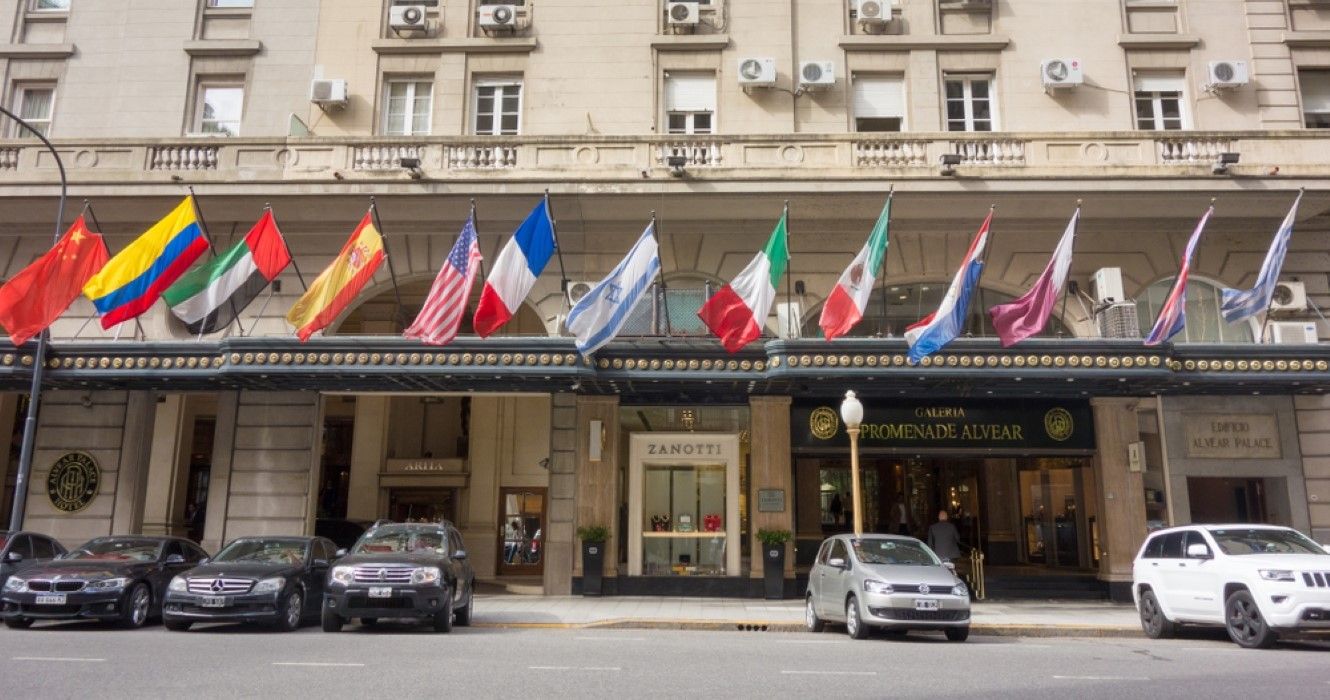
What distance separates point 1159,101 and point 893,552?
13210mm

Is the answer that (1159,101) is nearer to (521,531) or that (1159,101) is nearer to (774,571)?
(774,571)

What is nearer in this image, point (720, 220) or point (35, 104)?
point (720, 220)

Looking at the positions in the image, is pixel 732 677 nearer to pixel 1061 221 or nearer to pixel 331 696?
pixel 331 696

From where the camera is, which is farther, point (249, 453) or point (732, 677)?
point (249, 453)

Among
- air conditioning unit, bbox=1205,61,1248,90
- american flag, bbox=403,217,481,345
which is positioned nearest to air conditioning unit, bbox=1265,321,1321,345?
air conditioning unit, bbox=1205,61,1248,90

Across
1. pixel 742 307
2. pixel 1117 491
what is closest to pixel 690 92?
pixel 742 307

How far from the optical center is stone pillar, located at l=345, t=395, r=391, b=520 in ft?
89.5

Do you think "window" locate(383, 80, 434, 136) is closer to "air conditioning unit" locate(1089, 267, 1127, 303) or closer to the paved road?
the paved road

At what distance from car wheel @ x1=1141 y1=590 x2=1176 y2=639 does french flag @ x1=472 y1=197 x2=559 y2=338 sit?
11.1m

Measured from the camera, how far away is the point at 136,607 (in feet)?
44.3

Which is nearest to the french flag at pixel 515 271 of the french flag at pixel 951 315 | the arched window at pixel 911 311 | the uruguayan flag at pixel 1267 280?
the arched window at pixel 911 311

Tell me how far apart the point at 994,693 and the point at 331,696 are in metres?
5.67

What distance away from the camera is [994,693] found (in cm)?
827

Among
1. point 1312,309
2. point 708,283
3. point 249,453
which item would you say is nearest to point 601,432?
point 708,283
